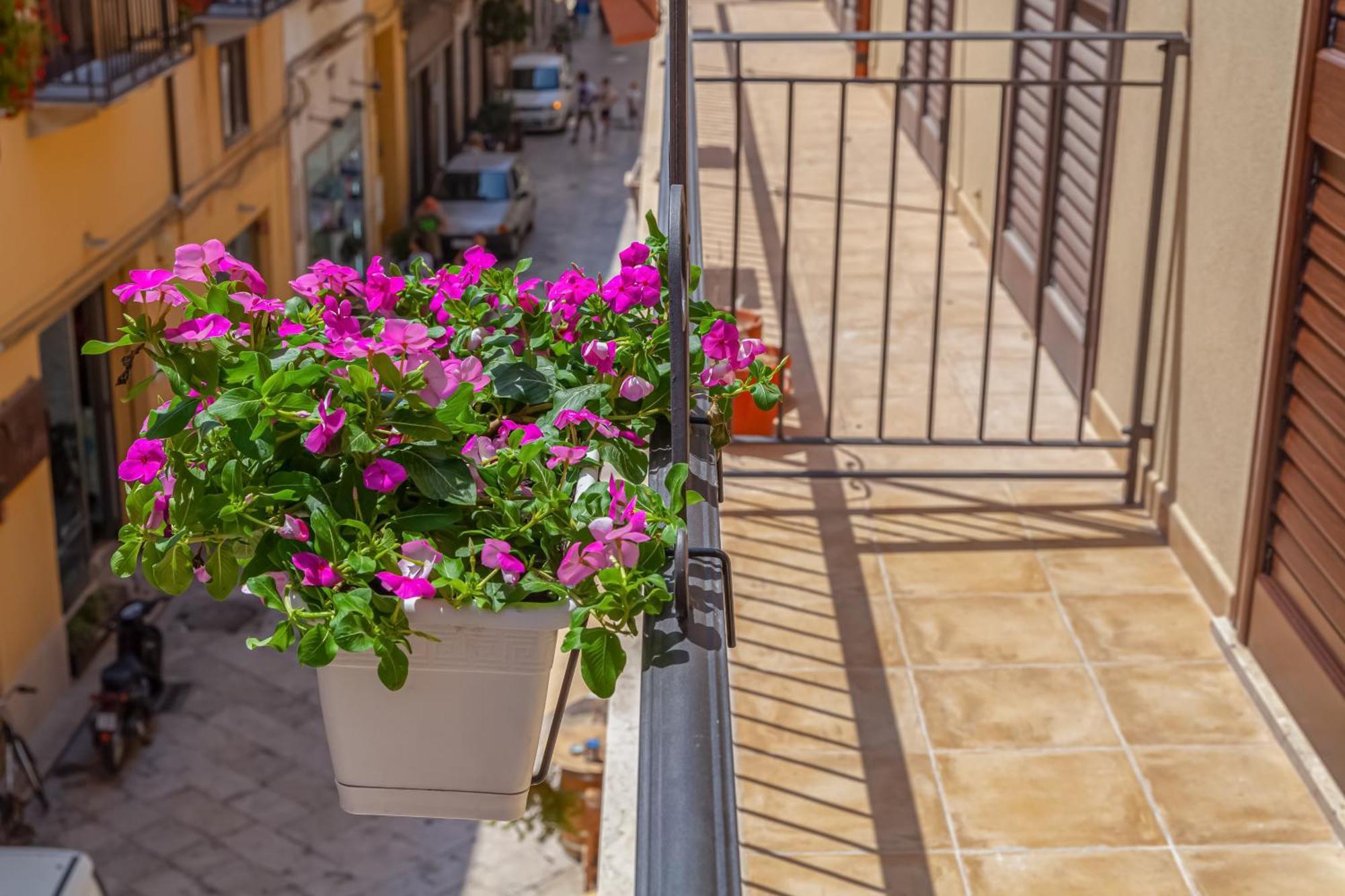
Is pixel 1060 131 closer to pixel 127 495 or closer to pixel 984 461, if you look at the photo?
pixel 984 461

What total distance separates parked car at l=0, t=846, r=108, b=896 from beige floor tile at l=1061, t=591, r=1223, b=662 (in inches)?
153

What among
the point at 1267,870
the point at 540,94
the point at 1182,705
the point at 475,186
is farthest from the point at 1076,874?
the point at 540,94

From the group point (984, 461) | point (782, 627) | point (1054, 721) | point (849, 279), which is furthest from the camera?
point (849, 279)

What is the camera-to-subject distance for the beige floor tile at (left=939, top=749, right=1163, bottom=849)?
3475mm

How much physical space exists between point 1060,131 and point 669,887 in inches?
232

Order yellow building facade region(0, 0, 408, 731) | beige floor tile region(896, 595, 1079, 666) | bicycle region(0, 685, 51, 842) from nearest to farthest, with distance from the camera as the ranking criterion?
beige floor tile region(896, 595, 1079, 666), bicycle region(0, 685, 51, 842), yellow building facade region(0, 0, 408, 731)

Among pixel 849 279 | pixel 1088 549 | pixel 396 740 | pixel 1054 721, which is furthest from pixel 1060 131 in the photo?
pixel 396 740

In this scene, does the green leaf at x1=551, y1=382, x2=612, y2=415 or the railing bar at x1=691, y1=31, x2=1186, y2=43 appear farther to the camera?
the railing bar at x1=691, y1=31, x2=1186, y2=43

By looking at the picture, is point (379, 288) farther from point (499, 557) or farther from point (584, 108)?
point (584, 108)

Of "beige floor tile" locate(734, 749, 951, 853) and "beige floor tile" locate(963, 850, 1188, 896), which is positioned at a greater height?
"beige floor tile" locate(963, 850, 1188, 896)

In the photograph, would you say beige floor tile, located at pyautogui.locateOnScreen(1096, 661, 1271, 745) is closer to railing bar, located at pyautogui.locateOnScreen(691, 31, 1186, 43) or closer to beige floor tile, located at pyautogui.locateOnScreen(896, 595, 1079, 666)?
beige floor tile, located at pyautogui.locateOnScreen(896, 595, 1079, 666)

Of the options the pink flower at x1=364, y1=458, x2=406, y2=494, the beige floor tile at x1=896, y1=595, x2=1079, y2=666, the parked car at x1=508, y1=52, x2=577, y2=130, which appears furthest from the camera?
the parked car at x1=508, y1=52, x2=577, y2=130

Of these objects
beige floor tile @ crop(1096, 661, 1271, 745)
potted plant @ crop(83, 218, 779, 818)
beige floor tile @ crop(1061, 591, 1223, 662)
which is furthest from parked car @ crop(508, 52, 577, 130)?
potted plant @ crop(83, 218, 779, 818)

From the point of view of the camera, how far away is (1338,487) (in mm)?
3529
